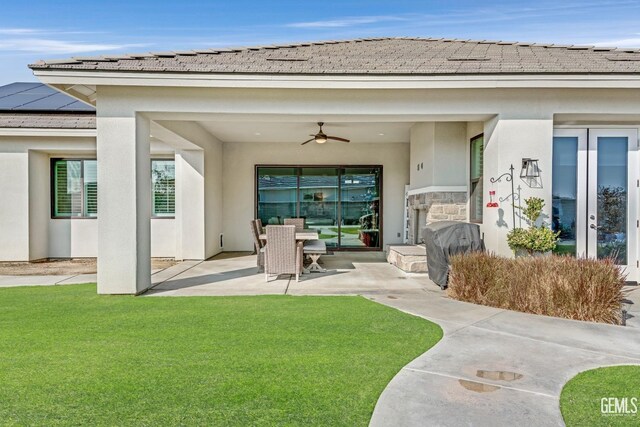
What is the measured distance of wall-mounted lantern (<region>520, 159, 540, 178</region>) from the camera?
6.64 metres

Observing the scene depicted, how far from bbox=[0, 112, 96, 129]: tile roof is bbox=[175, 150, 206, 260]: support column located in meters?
2.35

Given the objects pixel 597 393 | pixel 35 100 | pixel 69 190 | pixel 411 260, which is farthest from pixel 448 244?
pixel 35 100

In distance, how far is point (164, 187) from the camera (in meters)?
11.5

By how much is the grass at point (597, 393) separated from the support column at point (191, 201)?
9280 mm

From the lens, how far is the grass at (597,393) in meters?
2.66

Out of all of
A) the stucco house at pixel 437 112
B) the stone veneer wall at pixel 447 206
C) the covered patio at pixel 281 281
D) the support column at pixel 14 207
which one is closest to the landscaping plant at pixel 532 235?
the stucco house at pixel 437 112

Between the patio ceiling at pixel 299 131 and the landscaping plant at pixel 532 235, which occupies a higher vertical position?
the patio ceiling at pixel 299 131

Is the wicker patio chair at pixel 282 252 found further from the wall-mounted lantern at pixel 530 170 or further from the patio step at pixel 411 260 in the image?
the wall-mounted lantern at pixel 530 170

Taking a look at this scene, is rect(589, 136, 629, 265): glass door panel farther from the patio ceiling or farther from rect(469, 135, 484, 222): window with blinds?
the patio ceiling

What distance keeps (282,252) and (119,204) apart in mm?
2849

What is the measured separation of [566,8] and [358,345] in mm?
11246

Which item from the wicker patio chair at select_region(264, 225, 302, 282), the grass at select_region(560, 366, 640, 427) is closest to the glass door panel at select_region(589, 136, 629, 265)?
the grass at select_region(560, 366, 640, 427)

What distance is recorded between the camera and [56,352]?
3.88 m

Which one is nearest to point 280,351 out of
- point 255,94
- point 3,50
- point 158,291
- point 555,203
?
point 158,291
